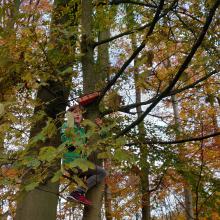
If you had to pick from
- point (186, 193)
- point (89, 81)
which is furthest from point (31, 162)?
point (186, 193)

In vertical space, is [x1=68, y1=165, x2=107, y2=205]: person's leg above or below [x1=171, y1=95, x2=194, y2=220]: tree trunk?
below

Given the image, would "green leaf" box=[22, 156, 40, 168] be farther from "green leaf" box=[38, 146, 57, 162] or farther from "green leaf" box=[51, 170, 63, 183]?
"green leaf" box=[51, 170, 63, 183]

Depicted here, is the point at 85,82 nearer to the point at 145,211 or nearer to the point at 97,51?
the point at 97,51

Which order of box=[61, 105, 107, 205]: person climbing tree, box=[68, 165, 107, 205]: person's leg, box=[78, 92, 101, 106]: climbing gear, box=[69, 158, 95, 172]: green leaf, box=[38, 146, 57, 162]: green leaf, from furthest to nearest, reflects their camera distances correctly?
box=[78, 92, 101, 106]: climbing gear < box=[68, 165, 107, 205]: person's leg < box=[61, 105, 107, 205]: person climbing tree < box=[38, 146, 57, 162]: green leaf < box=[69, 158, 95, 172]: green leaf

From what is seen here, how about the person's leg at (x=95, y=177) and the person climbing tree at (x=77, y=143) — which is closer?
the person climbing tree at (x=77, y=143)

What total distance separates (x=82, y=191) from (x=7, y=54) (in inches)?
64.7

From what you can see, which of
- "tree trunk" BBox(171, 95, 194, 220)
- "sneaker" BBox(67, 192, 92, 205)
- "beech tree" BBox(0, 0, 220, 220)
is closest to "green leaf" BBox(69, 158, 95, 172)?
"beech tree" BBox(0, 0, 220, 220)

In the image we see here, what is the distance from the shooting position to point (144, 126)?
20.9ft

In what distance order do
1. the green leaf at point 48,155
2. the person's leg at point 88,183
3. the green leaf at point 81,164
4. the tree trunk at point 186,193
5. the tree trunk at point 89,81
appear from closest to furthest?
the green leaf at point 81,164
the green leaf at point 48,155
the tree trunk at point 89,81
the person's leg at point 88,183
the tree trunk at point 186,193

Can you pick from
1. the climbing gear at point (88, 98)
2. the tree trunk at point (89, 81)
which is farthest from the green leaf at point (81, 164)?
the climbing gear at point (88, 98)

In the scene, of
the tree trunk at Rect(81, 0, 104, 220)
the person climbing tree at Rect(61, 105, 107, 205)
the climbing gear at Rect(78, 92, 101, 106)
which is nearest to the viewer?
the person climbing tree at Rect(61, 105, 107, 205)

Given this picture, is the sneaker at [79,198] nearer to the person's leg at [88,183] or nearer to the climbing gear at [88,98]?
the person's leg at [88,183]

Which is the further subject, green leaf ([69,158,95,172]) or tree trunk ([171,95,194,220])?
tree trunk ([171,95,194,220])

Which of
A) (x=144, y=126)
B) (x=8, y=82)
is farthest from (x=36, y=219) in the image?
(x=144, y=126)
